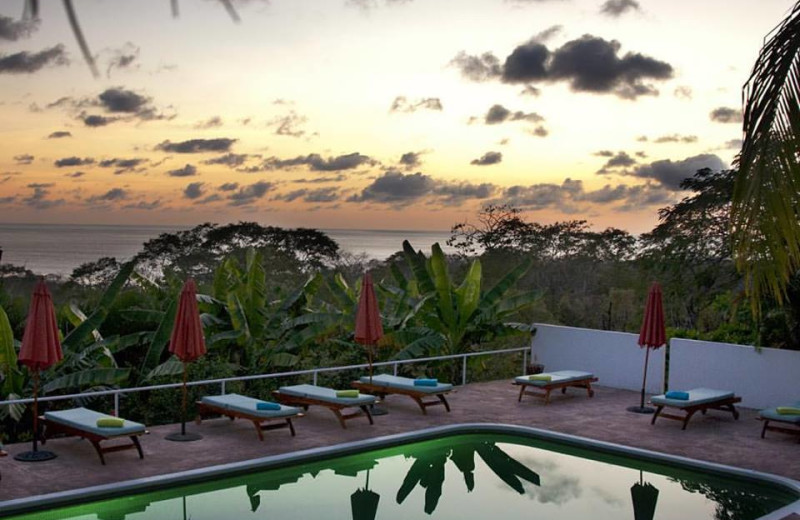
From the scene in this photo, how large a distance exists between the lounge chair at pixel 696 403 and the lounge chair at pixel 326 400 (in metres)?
3.87

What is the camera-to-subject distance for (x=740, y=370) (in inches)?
506

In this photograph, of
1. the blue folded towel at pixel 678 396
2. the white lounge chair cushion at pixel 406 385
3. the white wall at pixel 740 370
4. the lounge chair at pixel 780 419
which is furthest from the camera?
the white wall at pixel 740 370

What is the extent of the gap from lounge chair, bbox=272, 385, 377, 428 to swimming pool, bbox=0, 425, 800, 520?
72 centimetres

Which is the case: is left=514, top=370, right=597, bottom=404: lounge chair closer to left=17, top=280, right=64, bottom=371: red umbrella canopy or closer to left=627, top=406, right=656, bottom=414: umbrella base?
left=627, top=406, right=656, bottom=414: umbrella base

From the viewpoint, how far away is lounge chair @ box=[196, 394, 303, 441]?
387 inches

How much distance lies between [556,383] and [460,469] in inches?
134

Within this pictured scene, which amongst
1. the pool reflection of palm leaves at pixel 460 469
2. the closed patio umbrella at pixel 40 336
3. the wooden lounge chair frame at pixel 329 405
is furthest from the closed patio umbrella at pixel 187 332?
the pool reflection of palm leaves at pixel 460 469

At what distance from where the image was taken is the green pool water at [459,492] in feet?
26.3

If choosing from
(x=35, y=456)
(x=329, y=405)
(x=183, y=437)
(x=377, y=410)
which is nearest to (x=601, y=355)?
(x=377, y=410)

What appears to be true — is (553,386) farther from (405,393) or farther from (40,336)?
(40,336)

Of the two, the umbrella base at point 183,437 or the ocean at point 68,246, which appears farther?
the ocean at point 68,246

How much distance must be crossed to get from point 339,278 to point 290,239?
55.0 feet

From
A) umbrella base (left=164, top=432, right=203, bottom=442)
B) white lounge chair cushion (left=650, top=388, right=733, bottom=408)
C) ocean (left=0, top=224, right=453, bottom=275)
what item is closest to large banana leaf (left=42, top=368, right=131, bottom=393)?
umbrella base (left=164, top=432, right=203, bottom=442)

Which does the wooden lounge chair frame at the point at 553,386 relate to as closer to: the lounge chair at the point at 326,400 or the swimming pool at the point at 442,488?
the swimming pool at the point at 442,488
